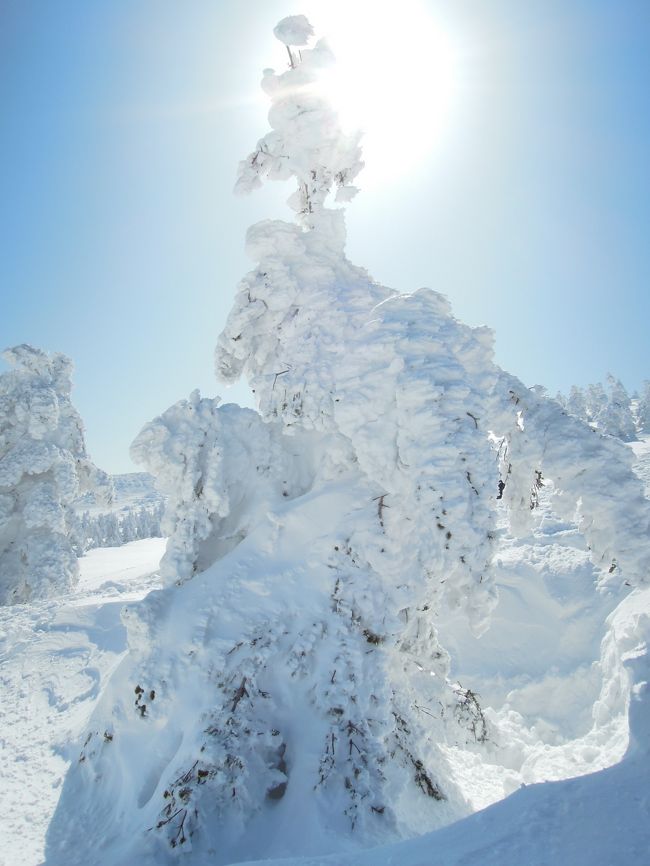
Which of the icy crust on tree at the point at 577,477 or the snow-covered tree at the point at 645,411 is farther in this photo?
the snow-covered tree at the point at 645,411

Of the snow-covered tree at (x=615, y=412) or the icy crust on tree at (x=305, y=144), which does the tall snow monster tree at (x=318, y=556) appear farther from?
the snow-covered tree at (x=615, y=412)

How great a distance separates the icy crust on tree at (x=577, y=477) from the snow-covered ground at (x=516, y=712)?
1759 mm

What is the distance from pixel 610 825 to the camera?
3592mm

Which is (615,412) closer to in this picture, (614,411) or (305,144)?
(614,411)

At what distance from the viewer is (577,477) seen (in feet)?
25.4

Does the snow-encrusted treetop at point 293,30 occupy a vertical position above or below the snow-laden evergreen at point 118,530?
above

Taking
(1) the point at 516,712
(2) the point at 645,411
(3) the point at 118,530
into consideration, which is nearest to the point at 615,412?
(2) the point at 645,411

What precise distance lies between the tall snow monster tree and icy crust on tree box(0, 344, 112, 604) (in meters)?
14.2

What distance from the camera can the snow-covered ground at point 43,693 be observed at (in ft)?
23.5

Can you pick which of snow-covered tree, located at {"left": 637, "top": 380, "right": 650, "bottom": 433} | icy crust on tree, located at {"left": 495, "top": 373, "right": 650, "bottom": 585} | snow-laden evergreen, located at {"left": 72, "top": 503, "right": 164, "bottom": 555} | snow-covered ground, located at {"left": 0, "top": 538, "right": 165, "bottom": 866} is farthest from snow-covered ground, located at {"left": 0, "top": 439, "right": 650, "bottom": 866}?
snow-laden evergreen, located at {"left": 72, "top": 503, "right": 164, "bottom": 555}

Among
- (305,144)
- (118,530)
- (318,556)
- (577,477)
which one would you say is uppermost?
(305,144)

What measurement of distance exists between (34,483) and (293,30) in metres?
20.1

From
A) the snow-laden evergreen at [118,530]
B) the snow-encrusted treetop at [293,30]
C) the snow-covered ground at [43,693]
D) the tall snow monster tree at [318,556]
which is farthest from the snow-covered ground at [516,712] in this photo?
the snow-laden evergreen at [118,530]

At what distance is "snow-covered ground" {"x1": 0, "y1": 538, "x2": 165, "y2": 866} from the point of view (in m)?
7.16
